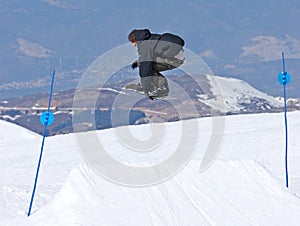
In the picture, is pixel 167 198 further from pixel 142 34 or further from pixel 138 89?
pixel 142 34

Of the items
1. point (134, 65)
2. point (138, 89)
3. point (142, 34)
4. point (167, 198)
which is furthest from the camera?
point (167, 198)

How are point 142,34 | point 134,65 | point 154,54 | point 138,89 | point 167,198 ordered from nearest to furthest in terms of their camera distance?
point 142,34
point 154,54
point 134,65
point 138,89
point 167,198

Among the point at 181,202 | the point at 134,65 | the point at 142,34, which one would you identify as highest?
the point at 142,34

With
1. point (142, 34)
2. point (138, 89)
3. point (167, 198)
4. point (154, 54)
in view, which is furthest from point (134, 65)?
point (167, 198)

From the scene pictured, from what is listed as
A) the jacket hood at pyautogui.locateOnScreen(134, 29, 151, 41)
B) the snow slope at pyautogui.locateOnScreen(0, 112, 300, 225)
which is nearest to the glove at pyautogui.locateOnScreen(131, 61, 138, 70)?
the jacket hood at pyautogui.locateOnScreen(134, 29, 151, 41)

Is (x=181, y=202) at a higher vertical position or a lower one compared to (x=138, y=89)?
lower

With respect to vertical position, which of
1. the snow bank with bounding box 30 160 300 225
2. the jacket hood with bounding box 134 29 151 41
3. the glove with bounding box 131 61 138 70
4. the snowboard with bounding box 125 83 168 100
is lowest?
the snow bank with bounding box 30 160 300 225

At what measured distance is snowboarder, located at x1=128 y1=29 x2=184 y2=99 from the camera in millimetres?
7090

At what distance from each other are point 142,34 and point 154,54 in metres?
0.27

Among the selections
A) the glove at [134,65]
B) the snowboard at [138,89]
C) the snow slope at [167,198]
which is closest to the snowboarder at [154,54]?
the glove at [134,65]

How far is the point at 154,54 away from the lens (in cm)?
721

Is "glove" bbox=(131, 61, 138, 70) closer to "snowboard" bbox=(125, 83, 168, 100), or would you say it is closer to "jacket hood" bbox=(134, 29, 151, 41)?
"snowboard" bbox=(125, 83, 168, 100)

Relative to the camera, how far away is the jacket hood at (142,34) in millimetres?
7090

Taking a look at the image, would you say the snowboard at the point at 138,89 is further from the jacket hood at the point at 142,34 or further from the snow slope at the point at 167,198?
the snow slope at the point at 167,198
